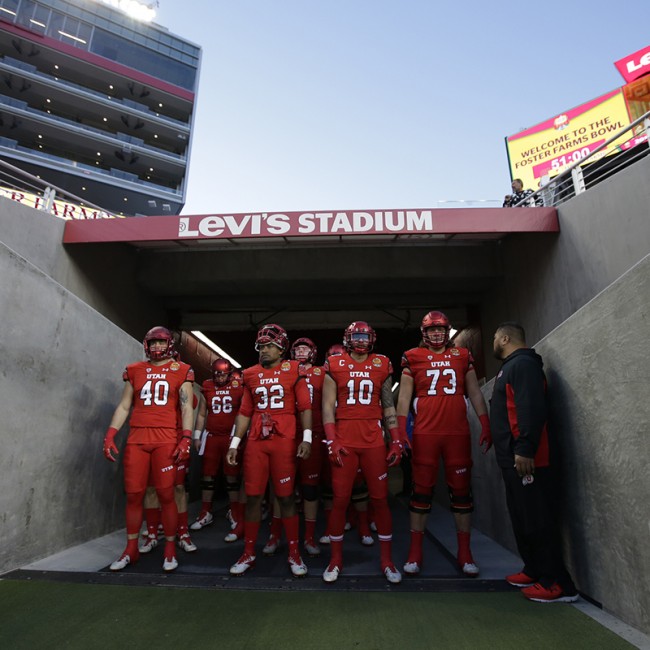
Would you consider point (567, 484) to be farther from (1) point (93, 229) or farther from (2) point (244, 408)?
(1) point (93, 229)

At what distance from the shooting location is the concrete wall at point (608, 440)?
90.1 inches

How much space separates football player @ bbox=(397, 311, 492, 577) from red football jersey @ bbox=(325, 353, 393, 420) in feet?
0.79

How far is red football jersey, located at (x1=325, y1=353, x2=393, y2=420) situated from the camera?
3.77 metres

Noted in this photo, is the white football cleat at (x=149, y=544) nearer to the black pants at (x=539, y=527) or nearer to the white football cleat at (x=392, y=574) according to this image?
the white football cleat at (x=392, y=574)

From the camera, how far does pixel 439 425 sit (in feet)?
12.3

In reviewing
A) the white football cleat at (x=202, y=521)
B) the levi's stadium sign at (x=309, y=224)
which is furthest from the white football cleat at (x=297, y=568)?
the levi's stadium sign at (x=309, y=224)

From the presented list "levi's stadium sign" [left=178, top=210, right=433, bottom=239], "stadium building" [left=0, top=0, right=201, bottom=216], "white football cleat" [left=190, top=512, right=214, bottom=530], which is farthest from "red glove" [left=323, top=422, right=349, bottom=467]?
"stadium building" [left=0, top=0, right=201, bottom=216]

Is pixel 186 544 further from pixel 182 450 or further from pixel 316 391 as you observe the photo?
pixel 316 391

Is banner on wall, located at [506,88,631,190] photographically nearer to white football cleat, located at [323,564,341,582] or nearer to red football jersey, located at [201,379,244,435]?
red football jersey, located at [201,379,244,435]

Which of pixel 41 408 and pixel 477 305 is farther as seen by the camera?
pixel 477 305

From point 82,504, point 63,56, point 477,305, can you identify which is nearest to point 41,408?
point 82,504

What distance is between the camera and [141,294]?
1070 cm

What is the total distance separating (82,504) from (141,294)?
23.7 ft

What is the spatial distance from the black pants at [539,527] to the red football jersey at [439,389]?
711 millimetres
